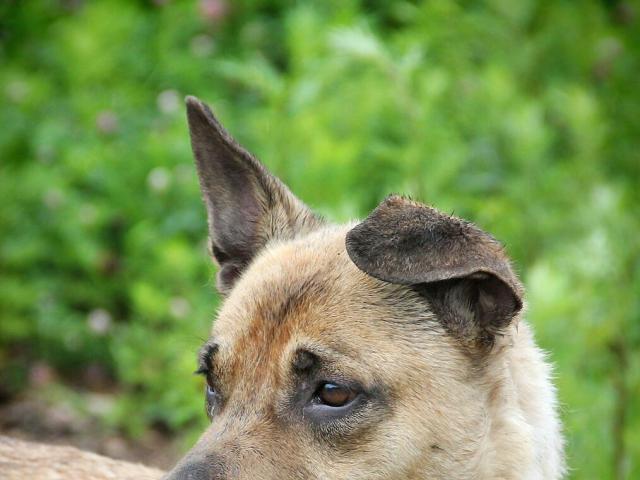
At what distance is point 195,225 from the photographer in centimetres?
864

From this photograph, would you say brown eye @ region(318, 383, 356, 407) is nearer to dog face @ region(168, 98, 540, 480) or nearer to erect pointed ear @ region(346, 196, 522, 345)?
dog face @ region(168, 98, 540, 480)

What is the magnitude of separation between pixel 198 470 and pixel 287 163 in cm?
428

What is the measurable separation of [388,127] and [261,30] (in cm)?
255

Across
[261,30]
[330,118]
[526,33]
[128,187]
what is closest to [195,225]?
[128,187]

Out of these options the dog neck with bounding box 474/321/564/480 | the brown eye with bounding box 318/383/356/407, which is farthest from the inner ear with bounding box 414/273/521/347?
the brown eye with bounding box 318/383/356/407

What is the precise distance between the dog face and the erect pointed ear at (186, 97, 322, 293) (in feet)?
2.27

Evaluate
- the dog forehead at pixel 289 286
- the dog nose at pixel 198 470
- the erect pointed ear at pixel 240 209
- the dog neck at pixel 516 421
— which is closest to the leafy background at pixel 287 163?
the erect pointed ear at pixel 240 209

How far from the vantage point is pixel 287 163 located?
8.02 meters

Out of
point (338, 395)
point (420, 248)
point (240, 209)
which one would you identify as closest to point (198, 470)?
point (338, 395)

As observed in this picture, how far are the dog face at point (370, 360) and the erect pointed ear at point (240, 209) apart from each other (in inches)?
27.3

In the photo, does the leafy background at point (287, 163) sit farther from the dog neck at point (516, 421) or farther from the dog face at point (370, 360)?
the dog face at point (370, 360)

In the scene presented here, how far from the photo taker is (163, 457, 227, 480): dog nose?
156 inches

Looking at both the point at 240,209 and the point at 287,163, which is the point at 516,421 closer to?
the point at 240,209

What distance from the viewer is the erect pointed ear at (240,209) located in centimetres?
523
